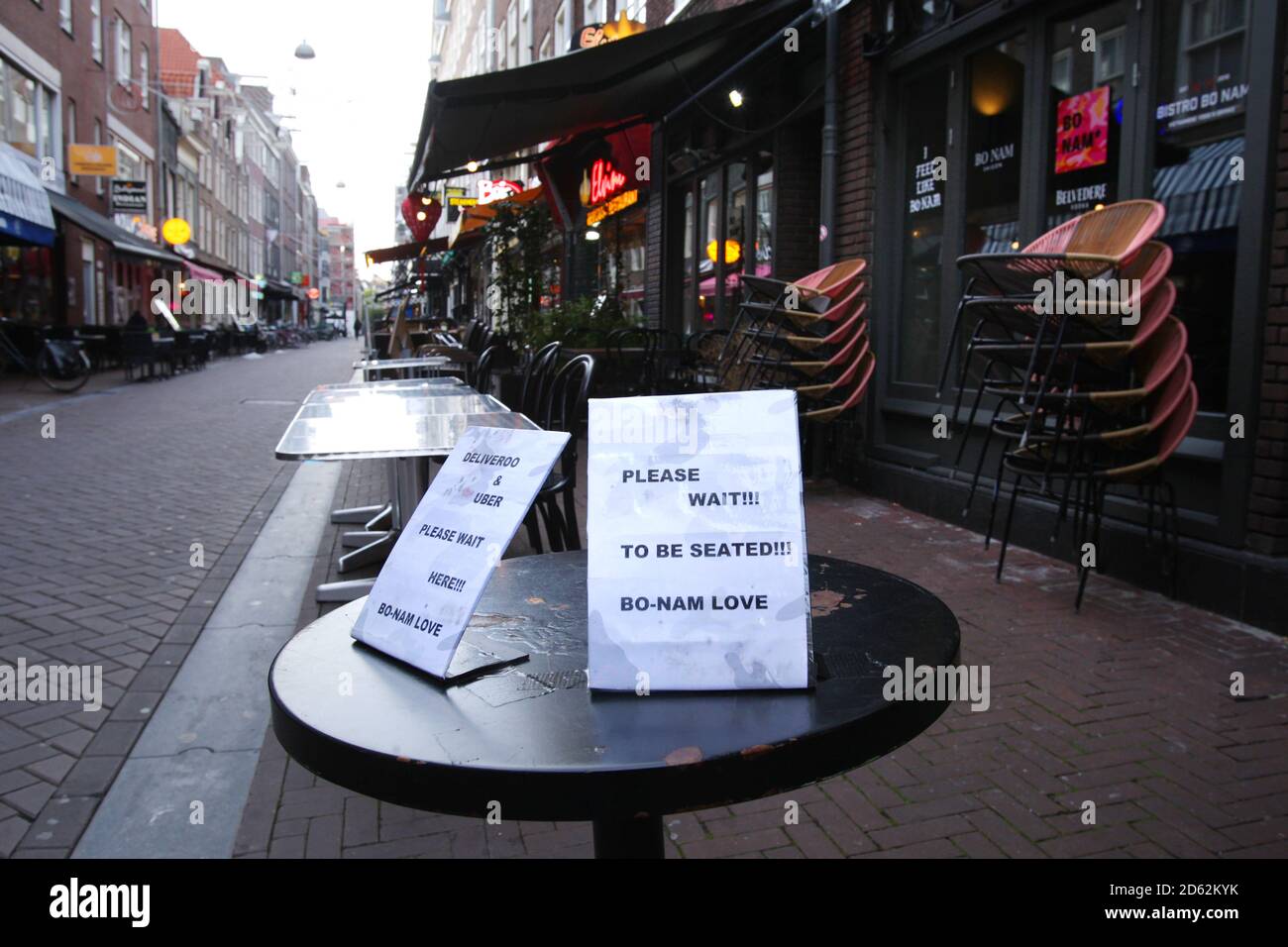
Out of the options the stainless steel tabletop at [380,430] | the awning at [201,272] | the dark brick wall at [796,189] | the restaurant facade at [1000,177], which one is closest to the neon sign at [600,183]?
the restaurant facade at [1000,177]

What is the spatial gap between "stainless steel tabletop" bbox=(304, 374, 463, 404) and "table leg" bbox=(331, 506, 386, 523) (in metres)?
0.83

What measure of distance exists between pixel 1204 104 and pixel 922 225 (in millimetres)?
2344

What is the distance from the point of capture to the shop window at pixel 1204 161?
14.4 ft

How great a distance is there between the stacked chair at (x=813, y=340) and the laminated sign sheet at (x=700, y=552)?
5.49 metres

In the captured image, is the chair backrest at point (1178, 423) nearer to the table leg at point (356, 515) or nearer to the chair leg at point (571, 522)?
the chair leg at point (571, 522)

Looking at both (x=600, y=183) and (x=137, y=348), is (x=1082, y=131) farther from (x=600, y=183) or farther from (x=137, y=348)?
(x=137, y=348)

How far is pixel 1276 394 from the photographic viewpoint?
4070 mm

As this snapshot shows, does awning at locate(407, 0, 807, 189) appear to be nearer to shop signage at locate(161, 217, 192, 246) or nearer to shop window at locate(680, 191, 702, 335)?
shop window at locate(680, 191, 702, 335)

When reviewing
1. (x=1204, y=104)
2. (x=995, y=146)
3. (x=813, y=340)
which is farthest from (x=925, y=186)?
(x=1204, y=104)

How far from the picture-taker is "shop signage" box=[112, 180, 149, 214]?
24859 millimetres

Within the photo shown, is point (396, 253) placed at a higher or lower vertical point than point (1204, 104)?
higher

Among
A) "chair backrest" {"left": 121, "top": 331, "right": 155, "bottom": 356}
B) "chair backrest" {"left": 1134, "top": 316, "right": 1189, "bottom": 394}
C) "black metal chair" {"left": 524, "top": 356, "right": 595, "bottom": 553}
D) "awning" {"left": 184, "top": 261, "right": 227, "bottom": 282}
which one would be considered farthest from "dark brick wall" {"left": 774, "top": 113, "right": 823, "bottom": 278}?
"awning" {"left": 184, "top": 261, "right": 227, "bottom": 282}
